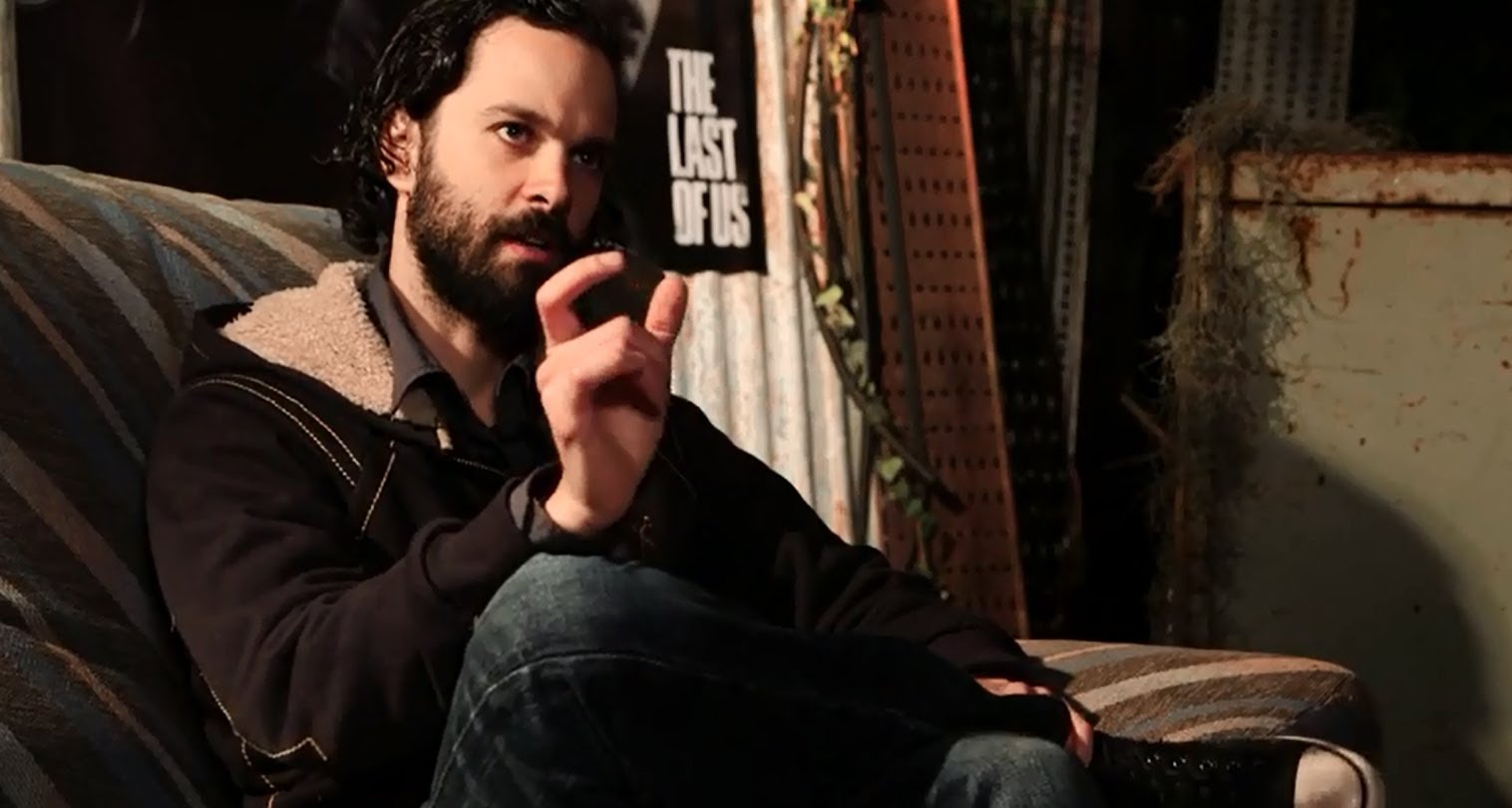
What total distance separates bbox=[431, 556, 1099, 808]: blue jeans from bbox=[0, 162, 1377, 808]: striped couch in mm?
232

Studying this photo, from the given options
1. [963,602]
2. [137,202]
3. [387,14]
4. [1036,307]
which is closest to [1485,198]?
[1036,307]

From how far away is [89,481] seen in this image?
1158mm

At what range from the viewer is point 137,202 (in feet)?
4.49

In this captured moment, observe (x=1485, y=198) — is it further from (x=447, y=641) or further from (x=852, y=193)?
(x=447, y=641)

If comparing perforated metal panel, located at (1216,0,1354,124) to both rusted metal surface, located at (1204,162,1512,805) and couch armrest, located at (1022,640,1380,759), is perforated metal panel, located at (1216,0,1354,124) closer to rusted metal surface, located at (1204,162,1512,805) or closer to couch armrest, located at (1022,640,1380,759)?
rusted metal surface, located at (1204,162,1512,805)

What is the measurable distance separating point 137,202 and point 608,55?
39 cm

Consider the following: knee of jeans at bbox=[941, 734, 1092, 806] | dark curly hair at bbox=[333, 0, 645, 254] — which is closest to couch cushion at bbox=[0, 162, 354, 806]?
dark curly hair at bbox=[333, 0, 645, 254]

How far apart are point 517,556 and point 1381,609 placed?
1485 mm

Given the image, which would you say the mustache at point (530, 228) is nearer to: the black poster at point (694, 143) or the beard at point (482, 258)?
the beard at point (482, 258)

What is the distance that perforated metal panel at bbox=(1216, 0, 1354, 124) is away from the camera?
2539 millimetres

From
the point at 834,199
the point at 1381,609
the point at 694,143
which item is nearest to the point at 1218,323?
the point at 1381,609

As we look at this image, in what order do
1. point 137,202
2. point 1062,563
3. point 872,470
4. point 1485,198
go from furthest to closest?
point 1062,563, point 872,470, point 1485,198, point 137,202

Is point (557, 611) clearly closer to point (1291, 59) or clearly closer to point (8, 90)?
point (8, 90)

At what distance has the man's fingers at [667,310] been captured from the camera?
108 centimetres
